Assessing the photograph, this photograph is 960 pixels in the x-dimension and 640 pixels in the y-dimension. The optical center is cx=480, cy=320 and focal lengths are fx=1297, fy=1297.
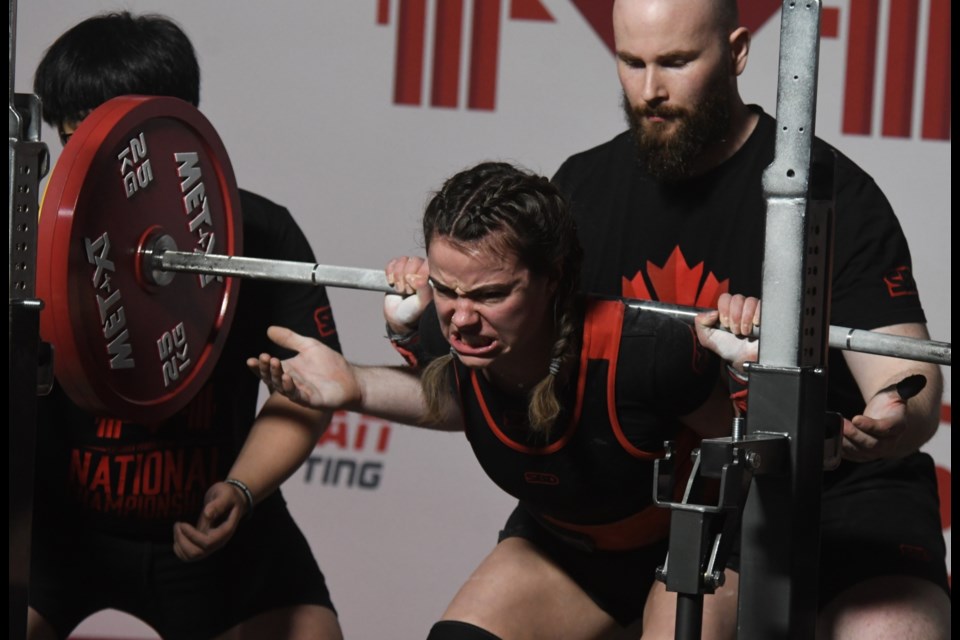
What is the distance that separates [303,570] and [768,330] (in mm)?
1189

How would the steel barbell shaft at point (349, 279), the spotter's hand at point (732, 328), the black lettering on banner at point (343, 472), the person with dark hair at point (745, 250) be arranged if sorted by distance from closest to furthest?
the steel barbell shaft at point (349, 279) < the spotter's hand at point (732, 328) < the person with dark hair at point (745, 250) < the black lettering on banner at point (343, 472)

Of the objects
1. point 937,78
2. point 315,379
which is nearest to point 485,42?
point 937,78

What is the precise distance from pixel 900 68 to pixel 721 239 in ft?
4.75

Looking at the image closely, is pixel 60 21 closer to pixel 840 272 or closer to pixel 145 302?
pixel 145 302

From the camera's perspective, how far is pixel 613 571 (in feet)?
7.18

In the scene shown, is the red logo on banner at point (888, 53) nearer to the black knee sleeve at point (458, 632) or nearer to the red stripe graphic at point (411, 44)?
the red stripe graphic at point (411, 44)

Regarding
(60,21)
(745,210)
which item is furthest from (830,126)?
(60,21)

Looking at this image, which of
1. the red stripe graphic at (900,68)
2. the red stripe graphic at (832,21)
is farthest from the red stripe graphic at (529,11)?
the red stripe graphic at (900,68)

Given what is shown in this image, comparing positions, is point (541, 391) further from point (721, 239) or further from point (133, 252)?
point (133, 252)

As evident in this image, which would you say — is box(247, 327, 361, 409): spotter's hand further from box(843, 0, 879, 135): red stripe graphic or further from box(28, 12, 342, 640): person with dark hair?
box(843, 0, 879, 135): red stripe graphic

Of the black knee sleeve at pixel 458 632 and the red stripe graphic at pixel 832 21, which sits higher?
the red stripe graphic at pixel 832 21

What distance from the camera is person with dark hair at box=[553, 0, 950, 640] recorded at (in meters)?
2.05

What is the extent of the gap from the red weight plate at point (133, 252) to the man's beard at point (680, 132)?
819 mm

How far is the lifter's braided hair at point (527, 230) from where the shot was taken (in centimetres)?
193
